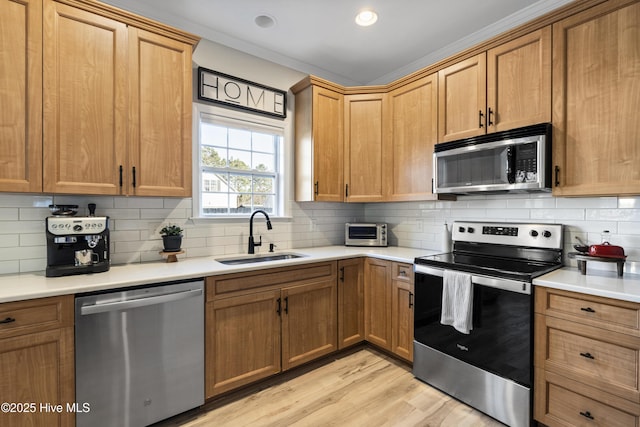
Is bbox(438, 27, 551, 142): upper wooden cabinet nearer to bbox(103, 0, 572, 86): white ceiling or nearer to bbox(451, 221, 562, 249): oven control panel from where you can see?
bbox(103, 0, 572, 86): white ceiling

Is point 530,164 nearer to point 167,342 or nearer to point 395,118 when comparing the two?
point 395,118

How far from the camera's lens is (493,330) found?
1915mm

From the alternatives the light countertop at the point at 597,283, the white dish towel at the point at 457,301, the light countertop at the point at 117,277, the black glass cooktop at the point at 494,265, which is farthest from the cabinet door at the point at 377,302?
the light countertop at the point at 597,283

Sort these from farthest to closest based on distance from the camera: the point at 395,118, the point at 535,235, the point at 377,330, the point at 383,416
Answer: the point at 395,118 < the point at 377,330 < the point at 535,235 < the point at 383,416

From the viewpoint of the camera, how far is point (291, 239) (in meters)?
3.15

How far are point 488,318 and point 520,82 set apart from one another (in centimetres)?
162

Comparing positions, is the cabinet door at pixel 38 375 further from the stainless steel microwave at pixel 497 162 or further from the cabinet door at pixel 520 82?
the cabinet door at pixel 520 82

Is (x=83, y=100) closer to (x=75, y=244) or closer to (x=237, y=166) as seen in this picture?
(x=75, y=244)

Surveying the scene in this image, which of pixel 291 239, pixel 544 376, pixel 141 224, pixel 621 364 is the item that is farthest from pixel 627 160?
pixel 141 224

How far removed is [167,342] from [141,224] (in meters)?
0.95

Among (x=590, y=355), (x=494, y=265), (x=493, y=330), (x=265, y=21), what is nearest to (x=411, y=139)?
(x=494, y=265)

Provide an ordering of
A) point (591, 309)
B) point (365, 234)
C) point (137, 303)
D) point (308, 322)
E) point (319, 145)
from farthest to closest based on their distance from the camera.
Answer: point (365, 234), point (319, 145), point (308, 322), point (137, 303), point (591, 309)

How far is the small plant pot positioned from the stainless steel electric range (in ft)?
5.98

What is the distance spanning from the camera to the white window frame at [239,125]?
2.60m
